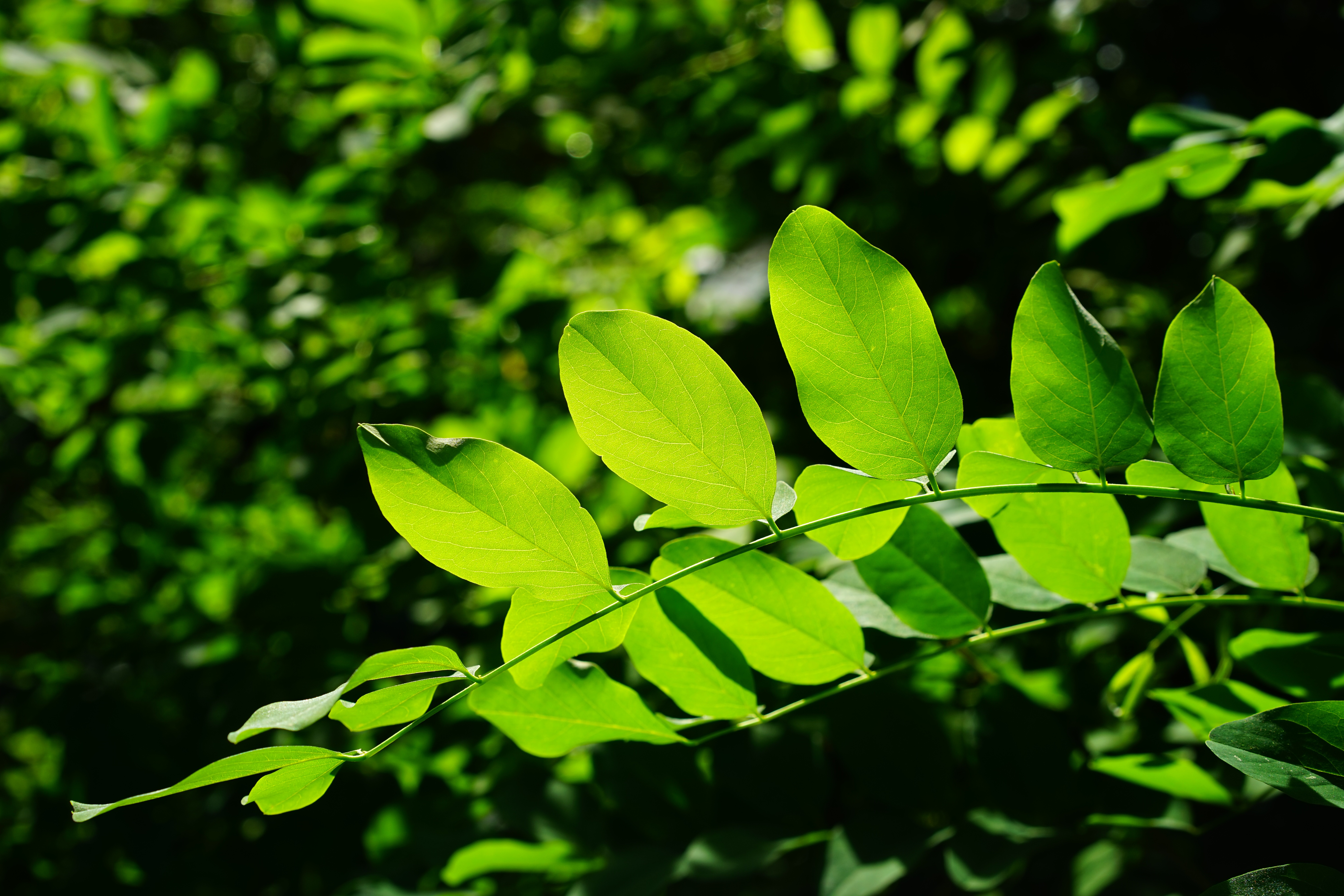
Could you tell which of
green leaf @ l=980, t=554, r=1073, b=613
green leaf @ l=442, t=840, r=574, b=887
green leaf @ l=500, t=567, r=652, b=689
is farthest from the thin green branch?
green leaf @ l=442, t=840, r=574, b=887

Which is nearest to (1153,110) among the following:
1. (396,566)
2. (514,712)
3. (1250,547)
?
(1250,547)

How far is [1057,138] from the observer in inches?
46.0

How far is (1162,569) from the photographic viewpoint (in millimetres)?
510

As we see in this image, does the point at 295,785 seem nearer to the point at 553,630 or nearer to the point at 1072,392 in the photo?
the point at 553,630

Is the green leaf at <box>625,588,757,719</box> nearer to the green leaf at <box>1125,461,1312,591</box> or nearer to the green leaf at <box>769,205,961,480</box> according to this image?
the green leaf at <box>769,205,961,480</box>

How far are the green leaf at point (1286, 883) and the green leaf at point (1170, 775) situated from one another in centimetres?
13

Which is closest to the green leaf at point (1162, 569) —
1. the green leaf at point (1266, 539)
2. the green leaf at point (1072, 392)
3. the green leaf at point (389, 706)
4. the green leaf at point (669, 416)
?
the green leaf at point (1266, 539)

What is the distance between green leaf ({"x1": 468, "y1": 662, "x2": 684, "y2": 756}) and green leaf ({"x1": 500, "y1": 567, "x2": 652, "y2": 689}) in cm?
6

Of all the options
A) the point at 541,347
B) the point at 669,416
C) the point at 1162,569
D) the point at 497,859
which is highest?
the point at 669,416

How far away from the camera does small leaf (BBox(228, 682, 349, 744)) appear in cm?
32

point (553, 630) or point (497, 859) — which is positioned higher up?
point (553, 630)

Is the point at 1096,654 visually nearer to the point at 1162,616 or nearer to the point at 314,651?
the point at 1162,616

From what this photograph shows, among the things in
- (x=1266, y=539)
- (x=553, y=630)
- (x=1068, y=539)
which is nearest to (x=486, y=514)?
(x=553, y=630)

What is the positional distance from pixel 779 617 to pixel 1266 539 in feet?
0.86
